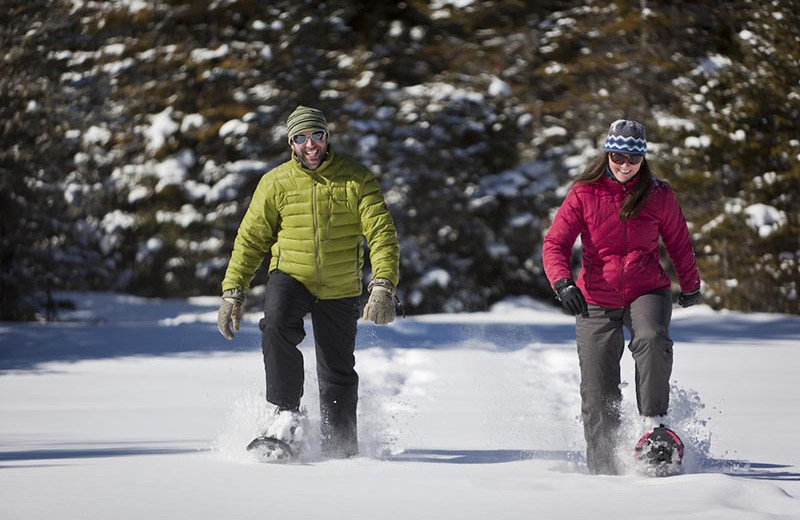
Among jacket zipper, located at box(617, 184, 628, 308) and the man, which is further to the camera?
the man

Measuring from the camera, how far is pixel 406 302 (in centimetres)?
1397

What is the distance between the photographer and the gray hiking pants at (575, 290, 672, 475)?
4.70 metres

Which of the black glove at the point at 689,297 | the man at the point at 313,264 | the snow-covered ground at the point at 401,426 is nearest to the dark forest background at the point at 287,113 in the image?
the snow-covered ground at the point at 401,426

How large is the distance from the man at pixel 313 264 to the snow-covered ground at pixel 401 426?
321mm

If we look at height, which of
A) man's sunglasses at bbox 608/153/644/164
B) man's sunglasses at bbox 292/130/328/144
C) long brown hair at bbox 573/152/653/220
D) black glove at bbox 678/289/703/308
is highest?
man's sunglasses at bbox 292/130/328/144

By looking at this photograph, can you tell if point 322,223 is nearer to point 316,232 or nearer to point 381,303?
point 316,232

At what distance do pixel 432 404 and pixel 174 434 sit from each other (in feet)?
6.50

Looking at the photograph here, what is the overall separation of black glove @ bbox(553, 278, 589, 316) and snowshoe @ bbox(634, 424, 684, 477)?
1.87ft

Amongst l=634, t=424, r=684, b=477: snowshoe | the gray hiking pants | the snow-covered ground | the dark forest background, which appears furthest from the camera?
the dark forest background

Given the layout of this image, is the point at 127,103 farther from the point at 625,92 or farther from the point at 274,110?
the point at 625,92

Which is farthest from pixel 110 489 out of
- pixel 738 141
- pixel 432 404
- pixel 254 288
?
pixel 738 141

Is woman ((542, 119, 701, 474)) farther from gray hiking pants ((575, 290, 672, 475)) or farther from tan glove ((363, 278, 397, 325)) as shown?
tan glove ((363, 278, 397, 325))

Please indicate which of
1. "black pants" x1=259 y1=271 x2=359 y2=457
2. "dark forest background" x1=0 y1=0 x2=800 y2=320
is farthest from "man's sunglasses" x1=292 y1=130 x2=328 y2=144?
"dark forest background" x1=0 y1=0 x2=800 y2=320

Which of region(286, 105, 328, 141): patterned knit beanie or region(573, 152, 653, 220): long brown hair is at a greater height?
region(286, 105, 328, 141): patterned knit beanie
